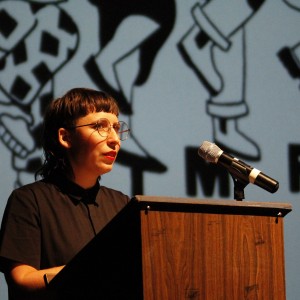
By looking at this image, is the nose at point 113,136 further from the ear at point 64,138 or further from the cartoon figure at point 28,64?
the cartoon figure at point 28,64

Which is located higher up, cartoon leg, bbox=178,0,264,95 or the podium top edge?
cartoon leg, bbox=178,0,264,95

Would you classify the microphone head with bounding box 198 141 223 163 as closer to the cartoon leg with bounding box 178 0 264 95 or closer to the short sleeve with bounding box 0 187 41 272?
the short sleeve with bounding box 0 187 41 272

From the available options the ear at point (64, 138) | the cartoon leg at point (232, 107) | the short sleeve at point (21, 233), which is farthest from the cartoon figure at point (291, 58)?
the short sleeve at point (21, 233)

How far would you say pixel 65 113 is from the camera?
6.84 feet

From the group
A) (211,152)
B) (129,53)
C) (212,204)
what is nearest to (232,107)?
(129,53)

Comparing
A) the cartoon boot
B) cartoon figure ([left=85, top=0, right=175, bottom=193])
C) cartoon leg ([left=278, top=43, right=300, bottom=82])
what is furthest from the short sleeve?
cartoon leg ([left=278, top=43, right=300, bottom=82])

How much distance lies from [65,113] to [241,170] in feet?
2.14

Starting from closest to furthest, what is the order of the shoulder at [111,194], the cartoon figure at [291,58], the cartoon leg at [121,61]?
1. the shoulder at [111,194]
2. the cartoon leg at [121,61]
3. the cartoon figure at [291,58]

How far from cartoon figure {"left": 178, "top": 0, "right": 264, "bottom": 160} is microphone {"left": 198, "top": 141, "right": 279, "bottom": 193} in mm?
1130

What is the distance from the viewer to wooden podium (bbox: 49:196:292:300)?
1.37m

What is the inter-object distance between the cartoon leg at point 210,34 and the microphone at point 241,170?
1.18 m

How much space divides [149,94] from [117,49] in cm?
23

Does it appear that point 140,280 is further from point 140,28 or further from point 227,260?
point 140,28

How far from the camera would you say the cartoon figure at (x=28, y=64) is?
2.54m
